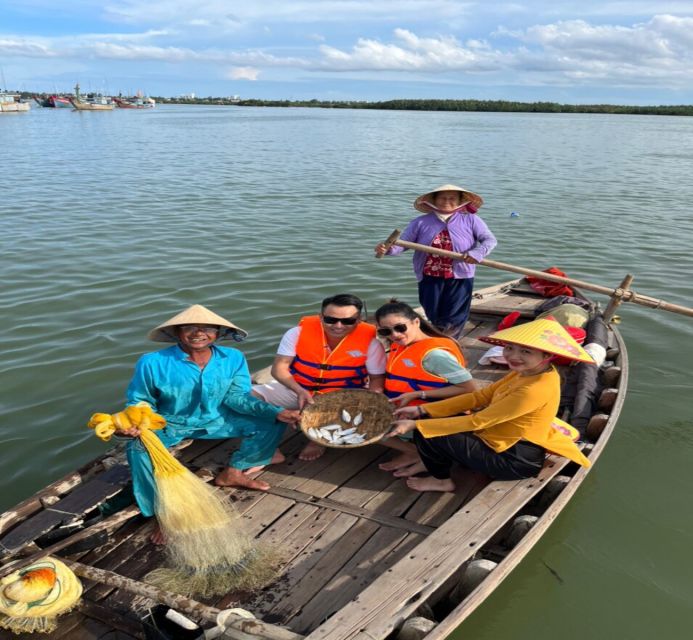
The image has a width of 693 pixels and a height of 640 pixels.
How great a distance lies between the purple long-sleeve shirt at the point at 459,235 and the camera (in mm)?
6469

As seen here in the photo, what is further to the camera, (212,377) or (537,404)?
(212,377)

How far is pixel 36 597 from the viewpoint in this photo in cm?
320

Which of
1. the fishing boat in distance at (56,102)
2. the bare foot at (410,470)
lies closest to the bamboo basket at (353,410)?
the bare foot at (410,470)

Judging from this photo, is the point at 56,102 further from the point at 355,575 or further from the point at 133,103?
the point at 355,575

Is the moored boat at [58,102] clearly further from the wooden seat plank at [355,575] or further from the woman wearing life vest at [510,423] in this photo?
the wooden seat plank at [355,575]

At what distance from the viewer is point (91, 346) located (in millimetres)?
8117

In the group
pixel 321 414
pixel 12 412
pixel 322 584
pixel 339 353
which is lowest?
pixel 12 412

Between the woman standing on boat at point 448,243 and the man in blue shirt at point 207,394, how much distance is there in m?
2.48

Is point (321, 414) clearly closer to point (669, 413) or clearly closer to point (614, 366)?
point (614, 366)

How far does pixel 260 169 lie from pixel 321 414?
71.5ft

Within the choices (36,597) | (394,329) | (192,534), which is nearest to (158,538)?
(192,534)

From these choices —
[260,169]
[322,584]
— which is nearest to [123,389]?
[322,584]

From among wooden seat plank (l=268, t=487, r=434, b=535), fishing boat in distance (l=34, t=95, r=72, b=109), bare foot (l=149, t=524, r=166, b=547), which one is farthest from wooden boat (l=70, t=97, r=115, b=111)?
bare foot (l=149, t=524, r=166, b=547)

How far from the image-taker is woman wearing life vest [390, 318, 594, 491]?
394 centimetres
